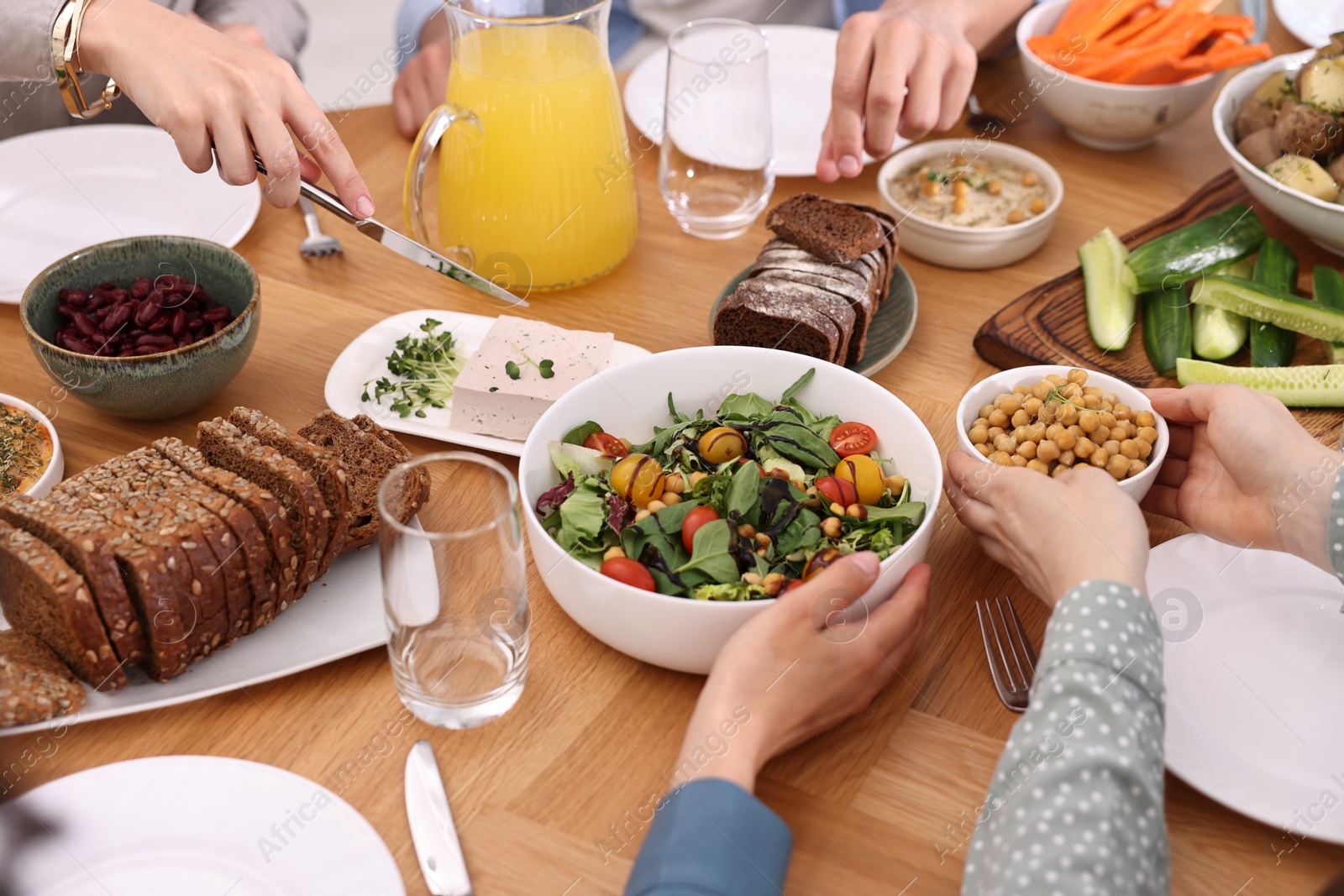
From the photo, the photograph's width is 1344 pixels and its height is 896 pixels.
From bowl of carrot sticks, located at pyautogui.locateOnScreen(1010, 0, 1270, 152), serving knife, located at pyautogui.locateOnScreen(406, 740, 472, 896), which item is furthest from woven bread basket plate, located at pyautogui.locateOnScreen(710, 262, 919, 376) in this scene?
serving knife, located at pyautogui.locateOnScreen(406, 740, 472, 896)

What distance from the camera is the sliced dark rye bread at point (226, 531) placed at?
106 centimetres

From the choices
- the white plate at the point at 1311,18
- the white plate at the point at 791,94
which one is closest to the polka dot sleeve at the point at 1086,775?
the white plate at the point at 791,94

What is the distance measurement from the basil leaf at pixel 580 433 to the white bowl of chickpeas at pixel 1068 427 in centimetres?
44

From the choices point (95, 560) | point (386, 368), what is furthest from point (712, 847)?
point (386, 368)

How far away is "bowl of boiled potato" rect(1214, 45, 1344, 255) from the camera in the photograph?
1.62 m

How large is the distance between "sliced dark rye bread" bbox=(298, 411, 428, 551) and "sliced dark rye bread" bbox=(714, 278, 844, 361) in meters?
0.49

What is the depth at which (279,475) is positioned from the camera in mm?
1137

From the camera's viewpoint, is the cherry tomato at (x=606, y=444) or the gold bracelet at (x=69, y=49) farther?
the gold bracelet at (x=69, y=49)

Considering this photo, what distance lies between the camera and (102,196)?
184 centimetres

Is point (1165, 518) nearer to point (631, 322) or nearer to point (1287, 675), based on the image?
point (1287, 675)

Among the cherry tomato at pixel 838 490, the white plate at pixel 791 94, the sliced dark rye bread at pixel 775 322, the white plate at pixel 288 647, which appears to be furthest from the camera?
the white plate at pixel 791 94

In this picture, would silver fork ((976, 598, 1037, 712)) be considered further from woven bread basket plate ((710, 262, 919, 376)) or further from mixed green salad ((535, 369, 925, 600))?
woven bread basket plate ((710, 262, 919, 376))

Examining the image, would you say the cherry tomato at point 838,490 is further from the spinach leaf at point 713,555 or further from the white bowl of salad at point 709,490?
the spinach leaf at point 713,555

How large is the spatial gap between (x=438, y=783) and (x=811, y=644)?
1.23 feet
